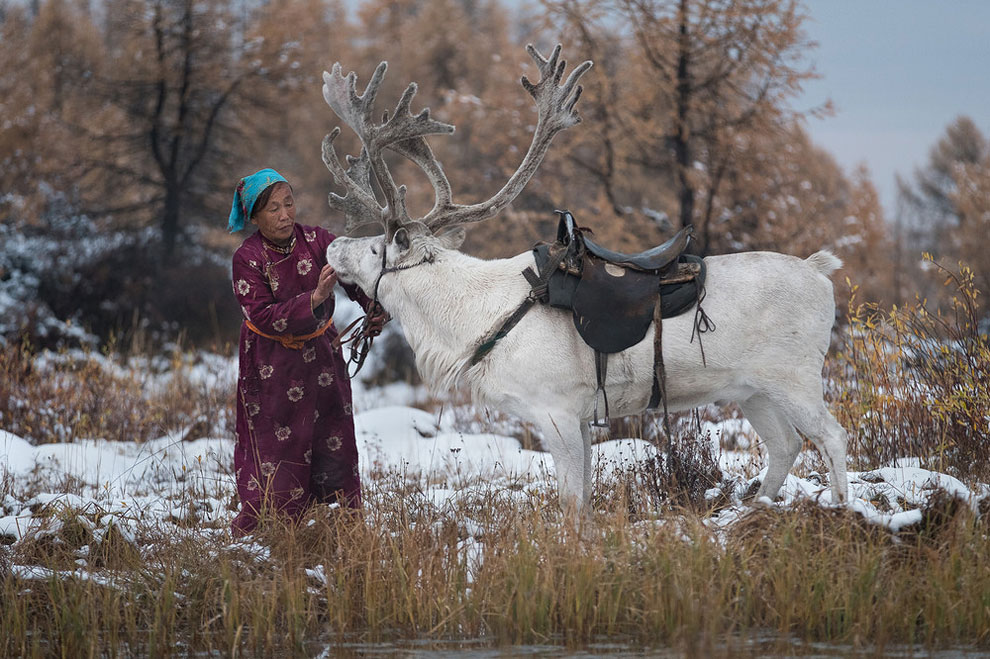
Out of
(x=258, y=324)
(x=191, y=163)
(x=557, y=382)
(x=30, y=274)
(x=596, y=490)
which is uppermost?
(x=191, y=163)

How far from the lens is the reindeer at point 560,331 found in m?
Result: 4.59

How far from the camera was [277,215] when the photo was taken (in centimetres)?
493

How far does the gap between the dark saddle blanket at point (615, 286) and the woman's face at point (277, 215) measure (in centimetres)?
129

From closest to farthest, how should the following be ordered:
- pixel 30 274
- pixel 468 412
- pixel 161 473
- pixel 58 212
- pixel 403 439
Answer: pixel 161 473, pixel 403 439, pixel 468 412, pixel 30 274, pixel 58 212

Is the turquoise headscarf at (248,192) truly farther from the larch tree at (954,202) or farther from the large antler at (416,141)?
the larch tree at (954,202)

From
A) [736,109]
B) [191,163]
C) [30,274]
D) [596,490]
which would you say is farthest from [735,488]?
[191,163]

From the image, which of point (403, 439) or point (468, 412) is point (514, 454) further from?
point (468, 412)

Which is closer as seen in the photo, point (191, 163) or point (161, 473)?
point (161, 473)

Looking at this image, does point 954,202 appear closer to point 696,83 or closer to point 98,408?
point 696,83

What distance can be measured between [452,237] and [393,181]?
1.48ft

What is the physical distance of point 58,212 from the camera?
19.1m

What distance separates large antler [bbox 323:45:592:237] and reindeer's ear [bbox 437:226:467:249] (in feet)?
0.16

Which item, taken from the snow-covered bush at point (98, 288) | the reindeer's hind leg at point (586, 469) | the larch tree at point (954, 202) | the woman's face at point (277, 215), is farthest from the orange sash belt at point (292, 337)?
the larch tree at point (954, 202)

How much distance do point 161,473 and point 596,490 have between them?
12.5 feet
